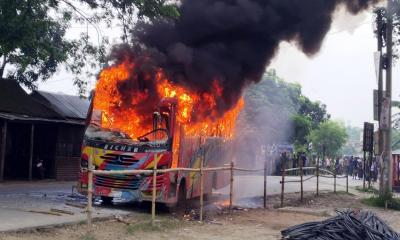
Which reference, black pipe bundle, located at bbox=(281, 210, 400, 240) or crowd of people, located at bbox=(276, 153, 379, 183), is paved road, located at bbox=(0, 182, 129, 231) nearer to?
black pipe bundle, located at bbox=(281, 210, 400, 240)

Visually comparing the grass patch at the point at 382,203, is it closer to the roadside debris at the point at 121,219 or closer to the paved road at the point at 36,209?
the paved road at the point at 36,209

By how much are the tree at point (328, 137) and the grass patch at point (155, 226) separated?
40309 millimetres

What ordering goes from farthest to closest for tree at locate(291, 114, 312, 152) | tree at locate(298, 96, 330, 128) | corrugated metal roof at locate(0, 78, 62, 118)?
tree at locate(298, 96, 330, 128) → tree at locate(291, 114, 312, 152) → corrugated metal roof at locate(0, 78, 62, 118)

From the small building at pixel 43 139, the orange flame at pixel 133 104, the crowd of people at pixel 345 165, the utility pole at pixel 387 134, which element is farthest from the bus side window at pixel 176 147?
the crowd of people at pixel 345 165

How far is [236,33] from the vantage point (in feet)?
45.5

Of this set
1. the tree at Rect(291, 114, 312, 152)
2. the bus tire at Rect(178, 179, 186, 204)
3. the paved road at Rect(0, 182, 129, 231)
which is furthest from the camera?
the tree at Rect(291, 114, 312, 152)

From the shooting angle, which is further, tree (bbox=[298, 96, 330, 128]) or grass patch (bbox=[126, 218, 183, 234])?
tree (bbox=[298, 96, 330, 128])

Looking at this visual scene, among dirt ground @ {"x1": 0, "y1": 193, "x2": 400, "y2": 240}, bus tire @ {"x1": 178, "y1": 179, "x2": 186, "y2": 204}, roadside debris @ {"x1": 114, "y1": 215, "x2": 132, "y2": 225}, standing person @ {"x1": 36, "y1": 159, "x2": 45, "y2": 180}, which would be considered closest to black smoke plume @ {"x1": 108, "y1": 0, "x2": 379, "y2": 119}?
bus tire @ {"x1": 178, "y1": 179, "x2": 186, "y2": 204}

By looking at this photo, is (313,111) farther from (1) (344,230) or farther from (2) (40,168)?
(1) (344,230)

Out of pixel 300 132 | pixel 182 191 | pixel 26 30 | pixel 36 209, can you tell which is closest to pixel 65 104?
pixel 26 30

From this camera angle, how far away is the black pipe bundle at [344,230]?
8.21 metres

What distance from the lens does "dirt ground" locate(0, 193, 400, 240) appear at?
8359 millimetres

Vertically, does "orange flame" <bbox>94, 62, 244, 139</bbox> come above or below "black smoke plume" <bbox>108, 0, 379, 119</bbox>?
below

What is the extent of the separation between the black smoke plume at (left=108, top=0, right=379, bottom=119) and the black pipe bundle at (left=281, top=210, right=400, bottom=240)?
17.3ft
